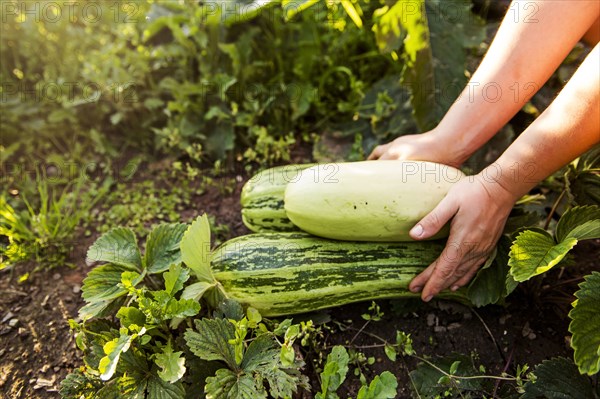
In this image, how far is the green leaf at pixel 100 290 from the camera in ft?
5.72

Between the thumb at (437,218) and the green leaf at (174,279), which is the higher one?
the thumb at (437,218)

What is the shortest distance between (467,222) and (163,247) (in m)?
1.07

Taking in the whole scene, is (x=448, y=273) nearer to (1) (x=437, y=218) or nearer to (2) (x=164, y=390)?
(1) (x=437, y=218)

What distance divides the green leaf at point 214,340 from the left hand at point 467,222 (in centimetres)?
70

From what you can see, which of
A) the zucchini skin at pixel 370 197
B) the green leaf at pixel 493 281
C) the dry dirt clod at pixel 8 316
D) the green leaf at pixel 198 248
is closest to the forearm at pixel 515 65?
the zucchini skin at pixel 370 197

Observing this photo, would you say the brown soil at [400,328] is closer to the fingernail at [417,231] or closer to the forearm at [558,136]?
the fingernail at [417,231]

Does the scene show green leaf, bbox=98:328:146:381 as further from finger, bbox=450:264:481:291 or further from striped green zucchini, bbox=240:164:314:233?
finger, bbox=450:264:481:291

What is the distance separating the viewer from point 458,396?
1.73m

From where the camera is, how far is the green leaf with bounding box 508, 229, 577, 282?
1487 mm

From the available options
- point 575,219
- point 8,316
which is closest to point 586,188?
point 575,219

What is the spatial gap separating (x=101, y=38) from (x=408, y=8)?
185 centimetres

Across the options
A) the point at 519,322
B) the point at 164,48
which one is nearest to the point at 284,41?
the point at 164,48

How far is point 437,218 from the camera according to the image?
1756mm

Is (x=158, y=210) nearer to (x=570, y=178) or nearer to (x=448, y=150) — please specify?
(x=448, y=150)
